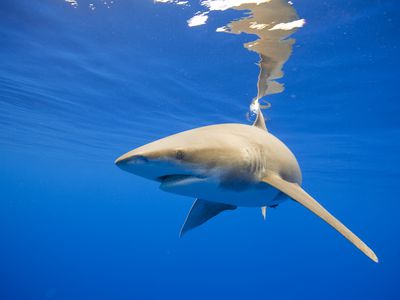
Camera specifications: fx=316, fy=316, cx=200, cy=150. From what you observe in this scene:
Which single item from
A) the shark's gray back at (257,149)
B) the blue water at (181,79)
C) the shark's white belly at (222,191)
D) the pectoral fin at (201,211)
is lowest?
the pectoral fin at (201,211)

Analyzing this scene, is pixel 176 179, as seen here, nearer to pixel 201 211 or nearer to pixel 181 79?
pixel 201 211

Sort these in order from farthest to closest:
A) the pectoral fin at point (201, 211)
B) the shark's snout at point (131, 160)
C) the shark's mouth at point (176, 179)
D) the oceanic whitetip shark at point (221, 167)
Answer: the pectoral fin at point (201, 211) < the shark's mouth at point (176, 179) < the oceanic whitetip shark at point (221, 167) < the shark's snout at point (131, 160)

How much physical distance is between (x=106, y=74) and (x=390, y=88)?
39.1 feet

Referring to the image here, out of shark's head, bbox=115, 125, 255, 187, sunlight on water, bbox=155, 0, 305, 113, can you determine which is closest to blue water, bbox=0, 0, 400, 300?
sunlight on water, bbox=155, 0, 305, 113

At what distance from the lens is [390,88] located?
1287 cm

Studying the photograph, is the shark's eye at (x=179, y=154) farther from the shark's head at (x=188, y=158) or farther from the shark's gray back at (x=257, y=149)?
the shark's gray back at (x=257, y=149)

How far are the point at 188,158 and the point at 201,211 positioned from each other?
215 centimetres

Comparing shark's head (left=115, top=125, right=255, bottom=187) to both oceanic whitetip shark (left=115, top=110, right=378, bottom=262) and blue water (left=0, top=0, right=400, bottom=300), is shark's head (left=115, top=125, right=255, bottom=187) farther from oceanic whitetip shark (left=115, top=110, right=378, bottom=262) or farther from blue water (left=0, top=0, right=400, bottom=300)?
blue water (left=0, top=0, right=400, bottom=300)

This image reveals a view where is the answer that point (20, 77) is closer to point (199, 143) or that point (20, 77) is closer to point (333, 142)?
point (199, 143)

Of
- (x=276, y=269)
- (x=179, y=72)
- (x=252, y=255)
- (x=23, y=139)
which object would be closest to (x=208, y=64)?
(x=179, y=72)

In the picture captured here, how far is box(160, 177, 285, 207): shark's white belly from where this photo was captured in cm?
295

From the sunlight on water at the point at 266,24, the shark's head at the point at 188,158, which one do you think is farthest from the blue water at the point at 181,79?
the shark's head at the point at 188,158

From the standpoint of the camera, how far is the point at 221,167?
121 inches

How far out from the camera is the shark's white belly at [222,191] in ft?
9.66
